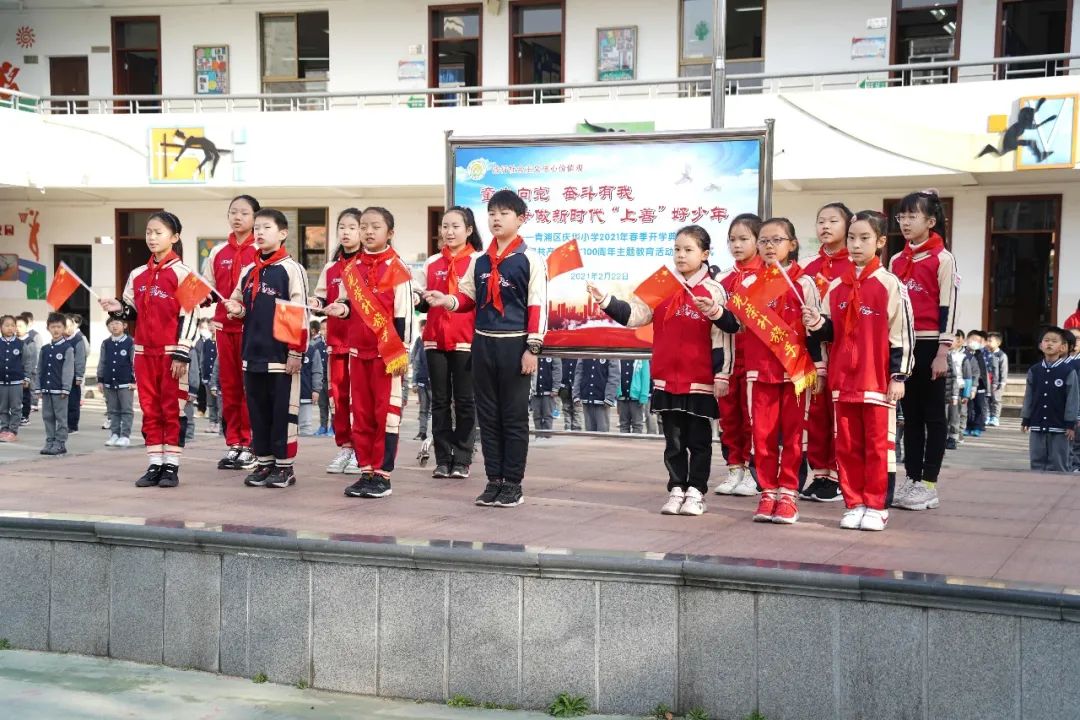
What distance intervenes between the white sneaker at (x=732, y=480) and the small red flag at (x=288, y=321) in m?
2.93

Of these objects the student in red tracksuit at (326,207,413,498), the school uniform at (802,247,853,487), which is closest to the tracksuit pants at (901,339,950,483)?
the school uniform at (802,247,853,487)

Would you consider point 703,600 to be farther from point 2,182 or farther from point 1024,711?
point 2,182

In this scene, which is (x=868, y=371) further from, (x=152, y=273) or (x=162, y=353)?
(x=152, y=273)

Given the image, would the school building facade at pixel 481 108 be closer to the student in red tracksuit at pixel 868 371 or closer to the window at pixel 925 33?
the window at pixel 925 33

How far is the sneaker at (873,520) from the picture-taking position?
6.16m

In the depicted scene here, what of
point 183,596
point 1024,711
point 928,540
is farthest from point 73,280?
point 1024,711

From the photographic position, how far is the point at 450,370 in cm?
834

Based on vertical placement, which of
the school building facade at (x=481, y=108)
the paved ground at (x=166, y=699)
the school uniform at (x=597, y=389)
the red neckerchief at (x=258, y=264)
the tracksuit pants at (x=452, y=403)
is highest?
the school building facade at (x=481, y=108)

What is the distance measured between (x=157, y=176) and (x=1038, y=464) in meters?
17.0

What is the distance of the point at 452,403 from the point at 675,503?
2297mm

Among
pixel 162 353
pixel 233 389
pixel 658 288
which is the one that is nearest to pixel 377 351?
pixel 162 353

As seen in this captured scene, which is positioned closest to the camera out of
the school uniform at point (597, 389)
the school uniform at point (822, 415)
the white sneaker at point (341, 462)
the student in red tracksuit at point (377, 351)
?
the school uniform at point (822, 415)

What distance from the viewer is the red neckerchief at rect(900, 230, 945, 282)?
22.8ft

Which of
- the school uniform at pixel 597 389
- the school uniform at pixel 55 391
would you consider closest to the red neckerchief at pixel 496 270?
the school uniform at pixel 597 389
